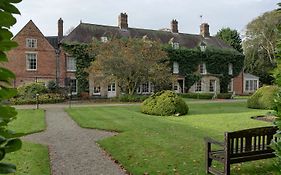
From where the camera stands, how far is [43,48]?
128ft

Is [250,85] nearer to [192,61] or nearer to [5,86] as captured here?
[192,61]

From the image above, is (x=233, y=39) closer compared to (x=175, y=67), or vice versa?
(x=175, y=67)

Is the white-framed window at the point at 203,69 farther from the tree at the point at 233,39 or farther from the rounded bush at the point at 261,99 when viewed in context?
the rounded bush at the point at 261,99

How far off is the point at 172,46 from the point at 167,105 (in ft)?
85.1

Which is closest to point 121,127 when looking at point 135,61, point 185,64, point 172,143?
point 172,143

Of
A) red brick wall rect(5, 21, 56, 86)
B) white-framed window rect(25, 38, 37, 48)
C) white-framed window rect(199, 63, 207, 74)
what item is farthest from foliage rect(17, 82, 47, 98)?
white-framed window rect(199, 63, 207, 74)

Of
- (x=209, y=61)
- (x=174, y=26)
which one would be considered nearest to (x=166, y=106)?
(x=209, y=61)

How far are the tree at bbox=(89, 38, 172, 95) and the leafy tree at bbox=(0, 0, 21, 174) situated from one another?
31.3m

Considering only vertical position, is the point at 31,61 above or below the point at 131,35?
below

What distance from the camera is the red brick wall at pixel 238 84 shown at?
51.7 m

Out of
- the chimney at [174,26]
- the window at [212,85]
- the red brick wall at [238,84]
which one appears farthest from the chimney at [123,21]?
the red brick wall at [238,84]

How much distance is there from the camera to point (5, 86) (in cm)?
136

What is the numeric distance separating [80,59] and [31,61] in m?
5.68

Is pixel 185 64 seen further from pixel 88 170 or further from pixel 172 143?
pixel 88 170
